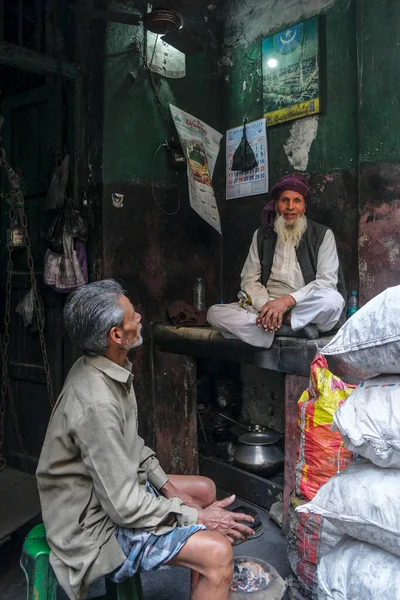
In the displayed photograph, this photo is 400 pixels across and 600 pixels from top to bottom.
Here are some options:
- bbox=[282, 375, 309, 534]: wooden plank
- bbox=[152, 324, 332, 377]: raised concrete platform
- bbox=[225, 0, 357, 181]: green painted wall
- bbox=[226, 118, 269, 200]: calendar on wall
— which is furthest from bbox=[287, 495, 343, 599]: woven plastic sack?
bbox=[226, 118, 269, 200]: calendar on wall

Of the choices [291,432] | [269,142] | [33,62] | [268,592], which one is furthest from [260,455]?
[33,62]

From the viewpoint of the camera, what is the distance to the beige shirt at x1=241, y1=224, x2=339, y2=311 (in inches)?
157

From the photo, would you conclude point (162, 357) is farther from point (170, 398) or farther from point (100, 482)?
point (100, 482)

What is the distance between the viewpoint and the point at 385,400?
1914 mm

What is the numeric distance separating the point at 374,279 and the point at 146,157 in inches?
83.6

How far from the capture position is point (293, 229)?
165 inches

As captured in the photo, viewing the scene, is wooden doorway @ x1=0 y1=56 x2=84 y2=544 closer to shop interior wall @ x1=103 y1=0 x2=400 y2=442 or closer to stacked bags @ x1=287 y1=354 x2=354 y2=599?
shop interior wall @ x1=103 y1=0 x2=400 y2=442

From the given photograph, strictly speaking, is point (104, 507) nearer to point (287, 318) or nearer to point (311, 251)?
point (287, 318)

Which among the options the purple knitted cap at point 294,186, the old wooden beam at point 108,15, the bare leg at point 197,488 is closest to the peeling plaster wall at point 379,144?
the purple knitted cap at point 294,186

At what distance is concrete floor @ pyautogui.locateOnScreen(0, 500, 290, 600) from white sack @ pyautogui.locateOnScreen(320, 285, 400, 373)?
1765mm


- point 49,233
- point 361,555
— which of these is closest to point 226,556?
point 361,555

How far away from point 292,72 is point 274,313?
2.33 meters

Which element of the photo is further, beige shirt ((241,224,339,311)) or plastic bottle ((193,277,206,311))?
plastic bottle ((193,277,206,311))

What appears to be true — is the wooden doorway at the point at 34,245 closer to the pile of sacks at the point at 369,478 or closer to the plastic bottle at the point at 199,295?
the plastic bottle at the point at 199,295
